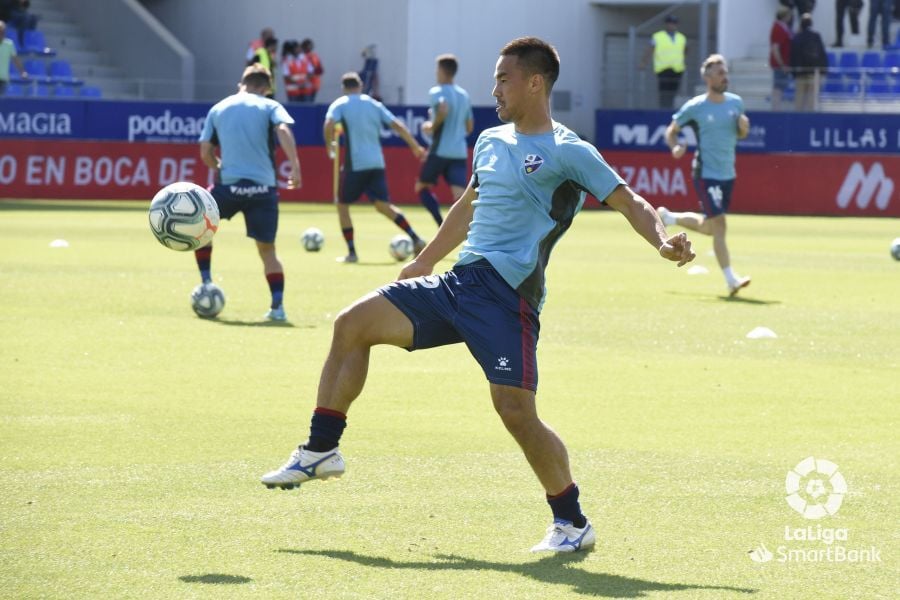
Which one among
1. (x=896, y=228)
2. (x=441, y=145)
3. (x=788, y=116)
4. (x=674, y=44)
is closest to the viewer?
(x=441, y=145)

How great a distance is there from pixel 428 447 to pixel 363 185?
12.0m

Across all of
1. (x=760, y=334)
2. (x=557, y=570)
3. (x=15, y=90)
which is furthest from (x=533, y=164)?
(x=15, y=90)

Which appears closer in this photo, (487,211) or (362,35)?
(487,211)

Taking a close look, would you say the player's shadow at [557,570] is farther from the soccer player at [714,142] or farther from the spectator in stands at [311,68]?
the spectator in stands at [311,68]

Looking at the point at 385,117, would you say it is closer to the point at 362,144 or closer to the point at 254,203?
the point at 362,144

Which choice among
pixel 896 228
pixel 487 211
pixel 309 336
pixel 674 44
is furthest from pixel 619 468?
pixel 674 44

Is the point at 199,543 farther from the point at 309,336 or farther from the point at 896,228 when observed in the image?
the point at 896,228

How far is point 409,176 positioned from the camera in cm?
3322

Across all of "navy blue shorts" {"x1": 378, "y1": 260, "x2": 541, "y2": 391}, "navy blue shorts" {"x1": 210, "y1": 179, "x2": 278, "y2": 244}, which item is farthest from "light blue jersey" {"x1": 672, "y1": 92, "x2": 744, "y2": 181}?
"navy blue shorts" {"x1": 378, "y1": 260, "x2": 541, "y2": 391}

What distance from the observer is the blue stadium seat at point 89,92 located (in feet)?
116

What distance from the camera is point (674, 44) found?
35.5m

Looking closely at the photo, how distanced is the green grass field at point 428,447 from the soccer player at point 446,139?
214 inches

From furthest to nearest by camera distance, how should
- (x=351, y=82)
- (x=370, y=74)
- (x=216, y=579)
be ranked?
(x=370, y=74)
(x=351, y=82)
(x=216, y=579)

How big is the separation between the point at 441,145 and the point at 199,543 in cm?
1608
